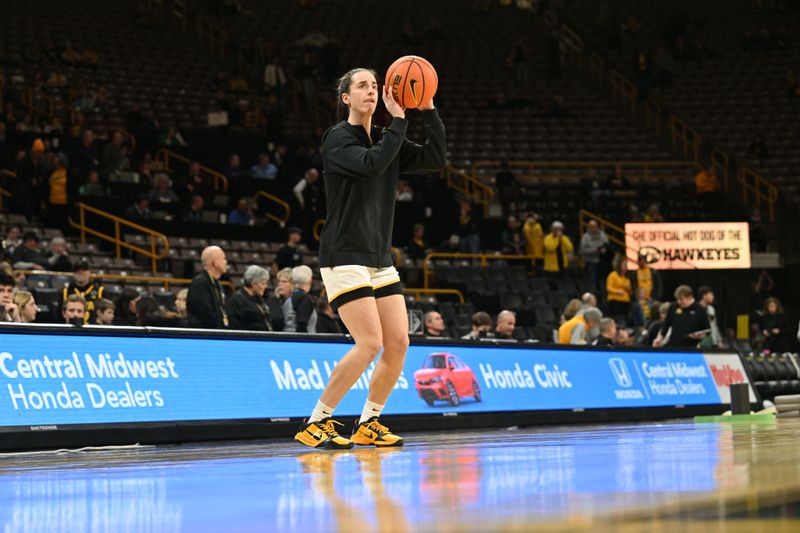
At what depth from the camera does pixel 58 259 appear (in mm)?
15719

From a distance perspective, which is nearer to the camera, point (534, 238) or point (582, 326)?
point (582, 326)

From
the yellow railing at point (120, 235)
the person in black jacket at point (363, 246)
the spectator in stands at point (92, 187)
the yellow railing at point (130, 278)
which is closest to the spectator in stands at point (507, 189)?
the yellow railing at point (120, 235)

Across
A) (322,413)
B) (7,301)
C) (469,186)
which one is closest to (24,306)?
(7,301)

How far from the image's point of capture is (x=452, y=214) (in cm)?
2297

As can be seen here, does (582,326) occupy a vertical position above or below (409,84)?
below

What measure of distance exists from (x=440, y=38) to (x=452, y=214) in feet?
36.4

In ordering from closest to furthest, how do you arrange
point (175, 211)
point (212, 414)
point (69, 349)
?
point (69, 349) < point (212, 414) < point (175, 211)

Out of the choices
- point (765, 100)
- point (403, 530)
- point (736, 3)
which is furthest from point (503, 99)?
point (403, 530)

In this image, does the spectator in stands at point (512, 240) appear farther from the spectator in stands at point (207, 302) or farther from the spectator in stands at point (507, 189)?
the spectator in stands at point (207, 302)

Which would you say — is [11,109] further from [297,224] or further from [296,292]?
[296,292]

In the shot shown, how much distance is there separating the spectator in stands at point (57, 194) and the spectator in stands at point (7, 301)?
8.64 metres

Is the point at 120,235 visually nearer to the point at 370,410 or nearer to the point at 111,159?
the point at 111,159

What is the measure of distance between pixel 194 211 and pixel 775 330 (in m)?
9.87

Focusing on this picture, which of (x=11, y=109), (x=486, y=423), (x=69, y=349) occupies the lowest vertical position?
(x=486, y=423)
